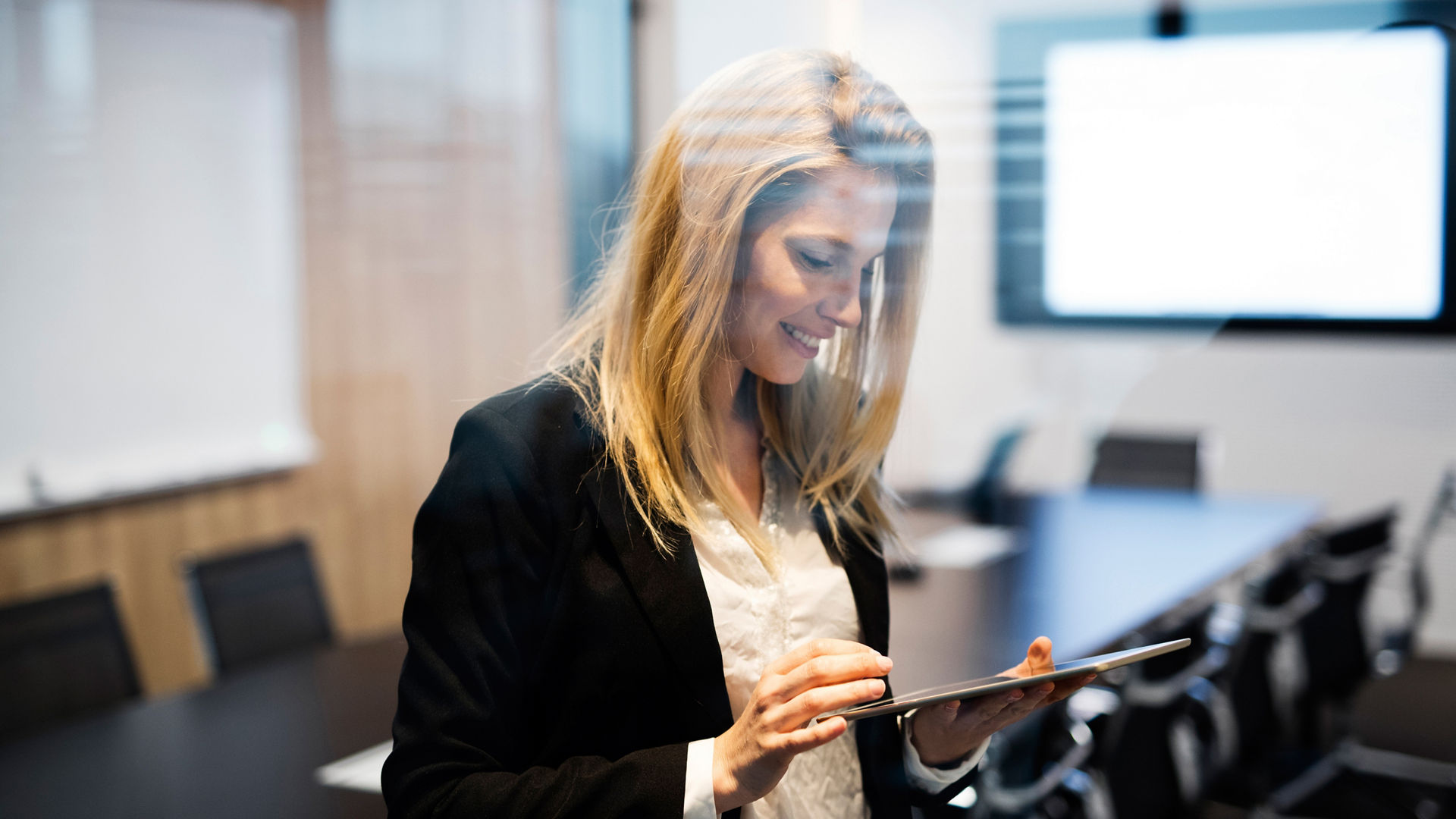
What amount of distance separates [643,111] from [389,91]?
1.38 metres

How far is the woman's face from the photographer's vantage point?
810 millimetres

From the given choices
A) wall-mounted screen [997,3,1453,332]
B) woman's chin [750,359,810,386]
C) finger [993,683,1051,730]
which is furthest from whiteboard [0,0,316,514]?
wall-mounted screen [997,3,1453,332]

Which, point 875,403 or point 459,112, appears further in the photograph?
point 459,112

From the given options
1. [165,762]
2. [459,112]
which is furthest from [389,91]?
[165,762]

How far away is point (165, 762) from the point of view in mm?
1368

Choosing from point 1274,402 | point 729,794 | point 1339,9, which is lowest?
point 729,794

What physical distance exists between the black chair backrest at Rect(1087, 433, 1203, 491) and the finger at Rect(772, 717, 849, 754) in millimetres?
1821

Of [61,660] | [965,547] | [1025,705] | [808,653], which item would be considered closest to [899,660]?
[1025,705]

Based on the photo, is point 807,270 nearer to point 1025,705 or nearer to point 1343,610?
point 1025,705

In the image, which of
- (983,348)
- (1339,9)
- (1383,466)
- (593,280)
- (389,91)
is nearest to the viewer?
(593,280)

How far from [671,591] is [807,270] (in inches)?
10.6

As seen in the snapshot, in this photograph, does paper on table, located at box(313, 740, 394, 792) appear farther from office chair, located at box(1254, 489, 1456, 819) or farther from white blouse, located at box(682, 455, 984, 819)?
office chair, located at box(1254, 489, 1456, 819)

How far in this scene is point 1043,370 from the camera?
6.23 feet

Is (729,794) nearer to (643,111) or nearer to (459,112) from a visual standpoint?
(643,111)
